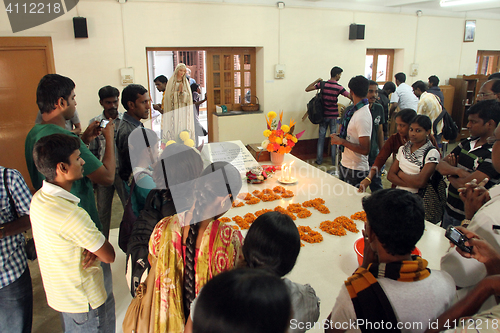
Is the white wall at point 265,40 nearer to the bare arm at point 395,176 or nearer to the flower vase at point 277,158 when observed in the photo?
the flower vase at point 277,158

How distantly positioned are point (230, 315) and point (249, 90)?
224 inches

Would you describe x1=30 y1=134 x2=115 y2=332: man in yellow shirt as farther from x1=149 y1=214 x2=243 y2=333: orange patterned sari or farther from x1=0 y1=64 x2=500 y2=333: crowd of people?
x1=149 y1=214 x2=243 y2=333: orange patterned sari

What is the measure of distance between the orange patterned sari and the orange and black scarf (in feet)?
1.24

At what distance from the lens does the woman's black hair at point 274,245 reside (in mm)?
957

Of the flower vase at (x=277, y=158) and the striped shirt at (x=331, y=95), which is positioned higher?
the striped shirt at (x=331, y=95)

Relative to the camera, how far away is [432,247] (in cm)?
173

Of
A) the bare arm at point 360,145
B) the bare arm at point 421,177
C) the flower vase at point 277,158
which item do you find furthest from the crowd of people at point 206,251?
the flower vase at point 277,158

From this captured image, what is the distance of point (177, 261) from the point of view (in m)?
1.08

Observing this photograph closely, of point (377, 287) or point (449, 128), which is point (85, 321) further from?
point (449, 128)

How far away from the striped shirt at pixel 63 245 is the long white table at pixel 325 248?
0.44 meters

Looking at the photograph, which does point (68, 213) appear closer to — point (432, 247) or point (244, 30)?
point (432, 247)

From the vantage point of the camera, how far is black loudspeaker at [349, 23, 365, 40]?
5.99 meters

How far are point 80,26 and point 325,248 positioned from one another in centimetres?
458

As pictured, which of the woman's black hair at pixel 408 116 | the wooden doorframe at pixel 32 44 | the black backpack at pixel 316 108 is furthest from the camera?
→ the black backpack at pixel 316 108
